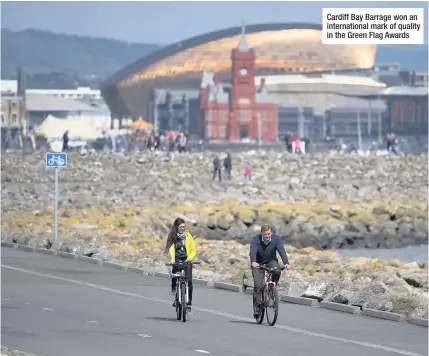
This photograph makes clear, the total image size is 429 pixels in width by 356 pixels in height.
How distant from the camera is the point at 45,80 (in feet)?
558

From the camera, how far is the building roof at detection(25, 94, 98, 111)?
455 feet

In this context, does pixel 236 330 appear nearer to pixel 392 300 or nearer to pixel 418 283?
pixel 392 300

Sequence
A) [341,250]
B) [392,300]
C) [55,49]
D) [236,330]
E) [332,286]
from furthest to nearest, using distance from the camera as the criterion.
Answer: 1. [55,49]
2. [341,250]
3. [332,286]
4. [392,300]
5. [236,330]

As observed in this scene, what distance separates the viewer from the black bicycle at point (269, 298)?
54.6 feet

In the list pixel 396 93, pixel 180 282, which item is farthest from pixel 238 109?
pixel 180 282

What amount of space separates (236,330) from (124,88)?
144545mm

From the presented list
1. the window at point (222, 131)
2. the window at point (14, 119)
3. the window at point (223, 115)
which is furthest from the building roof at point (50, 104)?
the window at point (222, 131)

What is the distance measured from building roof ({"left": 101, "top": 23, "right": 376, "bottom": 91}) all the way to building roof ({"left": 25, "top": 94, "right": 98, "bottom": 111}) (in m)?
12.3

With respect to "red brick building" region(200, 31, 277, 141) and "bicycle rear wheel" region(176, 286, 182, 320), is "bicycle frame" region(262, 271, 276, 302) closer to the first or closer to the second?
"bicycle rear wheel" region(176, 286, 182, 320)

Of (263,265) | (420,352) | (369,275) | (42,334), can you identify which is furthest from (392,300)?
(369,275)

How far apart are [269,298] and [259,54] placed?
441 feet

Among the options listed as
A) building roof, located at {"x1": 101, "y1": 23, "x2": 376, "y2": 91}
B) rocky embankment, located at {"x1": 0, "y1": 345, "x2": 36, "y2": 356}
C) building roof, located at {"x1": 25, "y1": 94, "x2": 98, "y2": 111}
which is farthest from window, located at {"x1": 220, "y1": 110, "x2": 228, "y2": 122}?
rocky embankment, located at {"x1": 0, "y1": 345, "x2": 36, "y2": 356}

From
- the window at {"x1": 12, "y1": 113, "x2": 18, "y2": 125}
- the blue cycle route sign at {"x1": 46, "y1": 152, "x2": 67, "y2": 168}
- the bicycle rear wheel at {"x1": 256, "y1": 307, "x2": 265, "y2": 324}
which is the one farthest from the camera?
the window at {"x1": 12, "y1": 113, "x2": 18, "y2": 125}
